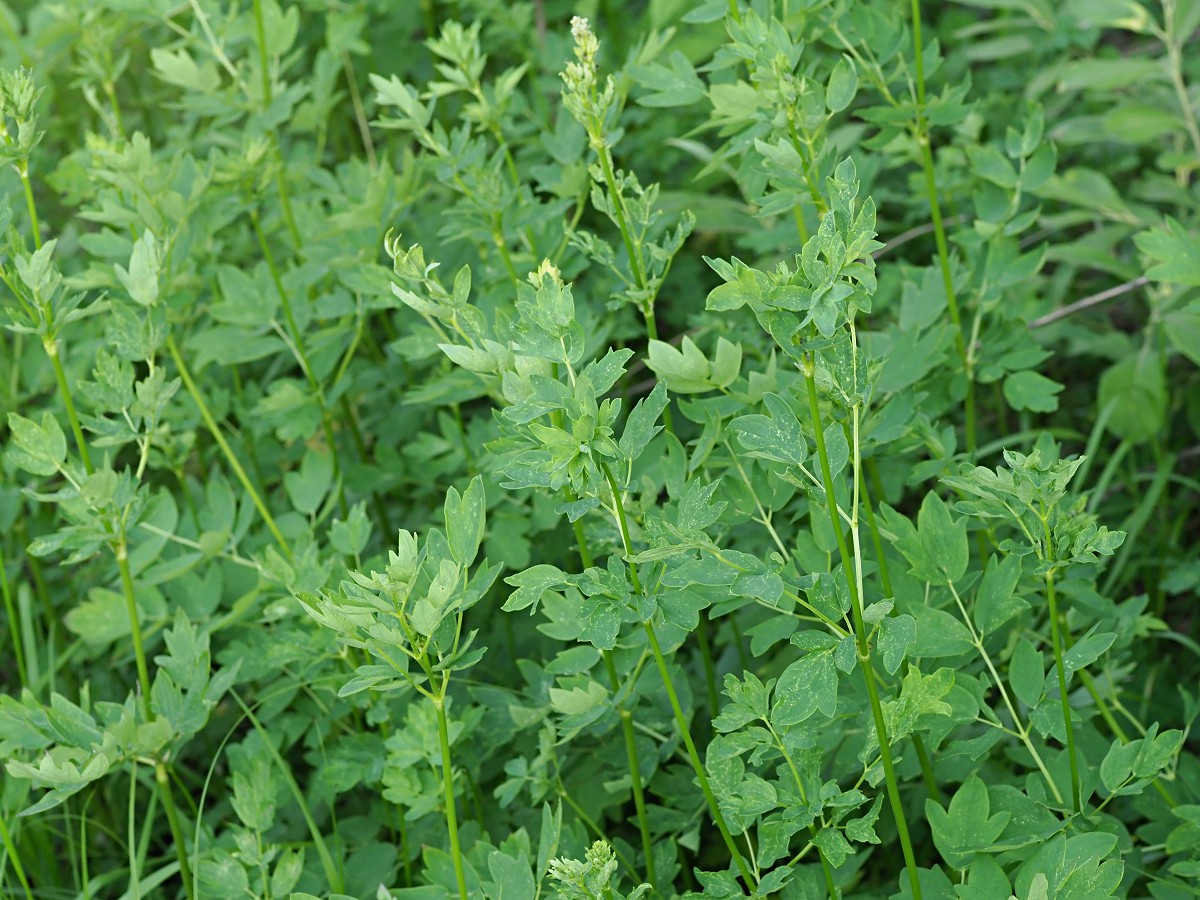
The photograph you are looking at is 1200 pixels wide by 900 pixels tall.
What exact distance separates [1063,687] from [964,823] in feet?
0.62

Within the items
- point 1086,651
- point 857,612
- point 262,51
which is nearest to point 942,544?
point 1086,651

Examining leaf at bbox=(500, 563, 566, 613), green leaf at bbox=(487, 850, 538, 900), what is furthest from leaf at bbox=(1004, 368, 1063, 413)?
green leaf at bbox=(487, 850, 538, 900)

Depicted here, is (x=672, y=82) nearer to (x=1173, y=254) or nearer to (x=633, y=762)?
(x=1173, y=254)

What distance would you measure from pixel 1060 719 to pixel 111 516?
122 cm

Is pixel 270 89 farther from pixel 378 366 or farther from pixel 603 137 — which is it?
pixel 603 137

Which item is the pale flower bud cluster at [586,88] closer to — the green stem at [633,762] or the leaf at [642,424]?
the leaf at [642,424]

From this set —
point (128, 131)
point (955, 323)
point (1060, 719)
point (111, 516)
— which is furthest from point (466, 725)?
point (128, 131)

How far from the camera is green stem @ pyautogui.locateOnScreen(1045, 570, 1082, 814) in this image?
132cm

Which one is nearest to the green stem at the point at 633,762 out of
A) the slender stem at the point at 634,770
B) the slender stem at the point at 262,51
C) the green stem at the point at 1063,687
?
the slender stem at the point at 634,770

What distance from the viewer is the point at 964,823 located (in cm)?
139

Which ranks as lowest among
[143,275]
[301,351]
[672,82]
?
[301,351]

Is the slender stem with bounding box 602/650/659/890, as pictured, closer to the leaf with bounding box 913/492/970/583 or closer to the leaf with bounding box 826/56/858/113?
the leaf with bounding box 913/492/970/583

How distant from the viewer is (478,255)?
8.29ft

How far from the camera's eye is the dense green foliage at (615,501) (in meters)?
1.29
